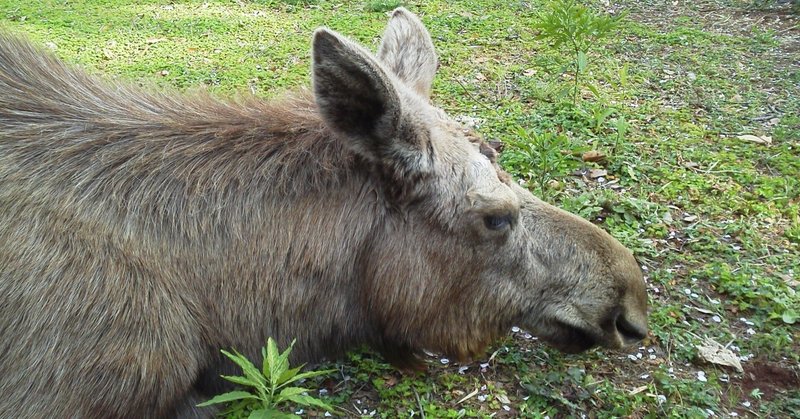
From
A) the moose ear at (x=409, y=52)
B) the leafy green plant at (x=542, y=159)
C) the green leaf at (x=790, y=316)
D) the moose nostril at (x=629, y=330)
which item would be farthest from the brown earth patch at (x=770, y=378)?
the moose ear at (x=409, y=52)

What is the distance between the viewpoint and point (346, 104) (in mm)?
3082

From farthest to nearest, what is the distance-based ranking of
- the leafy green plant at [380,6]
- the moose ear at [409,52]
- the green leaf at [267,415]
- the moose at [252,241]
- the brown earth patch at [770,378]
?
the leafy green plant at [380,6]
the moose ear at [409,52]
the brown earth patch at [770,378]
the moose at [252,241]
the green leaf at [267,415]

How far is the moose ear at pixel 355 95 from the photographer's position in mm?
2902

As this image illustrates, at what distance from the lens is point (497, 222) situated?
11.1ft

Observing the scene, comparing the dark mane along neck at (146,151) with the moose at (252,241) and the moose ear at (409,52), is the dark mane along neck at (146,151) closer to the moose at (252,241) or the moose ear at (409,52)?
the moose at (252,241)

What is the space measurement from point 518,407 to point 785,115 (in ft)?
15.1

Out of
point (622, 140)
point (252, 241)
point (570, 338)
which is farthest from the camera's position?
point (622, 140)

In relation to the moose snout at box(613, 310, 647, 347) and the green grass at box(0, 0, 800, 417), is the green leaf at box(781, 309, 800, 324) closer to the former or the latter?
the green grass at box(0, 0, 800, 417)

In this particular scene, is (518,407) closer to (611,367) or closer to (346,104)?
(611,367)

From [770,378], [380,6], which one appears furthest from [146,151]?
[380,6]

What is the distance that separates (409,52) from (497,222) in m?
1.25

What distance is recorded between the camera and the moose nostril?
141 inches

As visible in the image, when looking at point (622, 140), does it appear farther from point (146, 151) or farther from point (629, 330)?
point (146, 151)

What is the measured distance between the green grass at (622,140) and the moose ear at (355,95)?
59.7 inches
